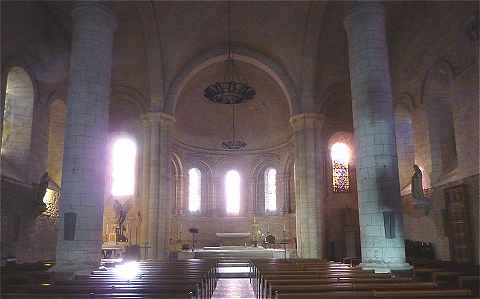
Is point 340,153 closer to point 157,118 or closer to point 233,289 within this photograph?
point 157,118

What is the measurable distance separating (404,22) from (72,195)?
49.9 feet

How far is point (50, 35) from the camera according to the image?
1742cm

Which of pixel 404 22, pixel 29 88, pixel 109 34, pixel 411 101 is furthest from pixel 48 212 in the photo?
pixel 404 22

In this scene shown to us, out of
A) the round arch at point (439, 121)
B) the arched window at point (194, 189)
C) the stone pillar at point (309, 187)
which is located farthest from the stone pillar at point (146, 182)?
the round arch at point (439, 121)

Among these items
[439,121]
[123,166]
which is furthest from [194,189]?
[439,121]

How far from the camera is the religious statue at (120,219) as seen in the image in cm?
2238

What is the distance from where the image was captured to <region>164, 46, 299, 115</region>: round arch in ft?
70.9

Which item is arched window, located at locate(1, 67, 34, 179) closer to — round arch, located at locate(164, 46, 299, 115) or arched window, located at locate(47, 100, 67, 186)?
arched window, located at locate(47, 100, 67, 186)

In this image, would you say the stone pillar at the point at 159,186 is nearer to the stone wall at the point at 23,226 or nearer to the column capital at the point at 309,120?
the stone wall at the point at 23,226

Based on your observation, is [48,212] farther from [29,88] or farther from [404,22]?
[404,22]

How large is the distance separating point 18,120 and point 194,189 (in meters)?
15.6

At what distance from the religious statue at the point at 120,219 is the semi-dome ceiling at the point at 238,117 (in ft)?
21.5

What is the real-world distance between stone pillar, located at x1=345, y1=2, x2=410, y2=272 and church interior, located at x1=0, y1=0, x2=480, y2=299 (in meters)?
0.04

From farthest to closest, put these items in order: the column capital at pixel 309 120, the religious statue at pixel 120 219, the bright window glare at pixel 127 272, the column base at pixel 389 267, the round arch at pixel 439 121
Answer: the religious statue at pixel 120 219 < the column capital at pixel 309 120 < the round arch at pixel 439 121 < the column base at pixel 389 267 < the bright window glare at pixel 127 272
